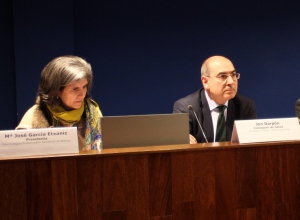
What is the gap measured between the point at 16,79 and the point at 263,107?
2258mm

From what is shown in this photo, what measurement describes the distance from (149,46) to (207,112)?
52.4 inches

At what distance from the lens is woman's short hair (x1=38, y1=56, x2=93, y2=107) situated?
2.09 m

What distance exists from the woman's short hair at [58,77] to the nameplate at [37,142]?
0.70m

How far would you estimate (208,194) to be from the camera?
1.48 meters

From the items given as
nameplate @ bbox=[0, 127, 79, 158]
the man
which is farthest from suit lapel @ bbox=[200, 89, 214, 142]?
nameplate @ bbox=[0, 127, 79, 158]

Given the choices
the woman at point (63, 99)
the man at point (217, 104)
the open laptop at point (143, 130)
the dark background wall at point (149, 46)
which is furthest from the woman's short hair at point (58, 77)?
the dark background wall at point (149, 46)

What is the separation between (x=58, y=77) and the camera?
6.87ft

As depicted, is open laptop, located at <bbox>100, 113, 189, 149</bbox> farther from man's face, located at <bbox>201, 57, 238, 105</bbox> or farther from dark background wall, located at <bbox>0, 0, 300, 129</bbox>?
dark background wall, located at <bbox>0, 0, 300, 129</bbox>

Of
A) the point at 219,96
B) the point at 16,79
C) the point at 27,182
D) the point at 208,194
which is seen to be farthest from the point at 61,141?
the point at 16,79

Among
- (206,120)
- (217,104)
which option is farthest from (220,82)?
(206,120)

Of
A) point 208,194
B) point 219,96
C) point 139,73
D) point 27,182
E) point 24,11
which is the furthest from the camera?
point 139,73

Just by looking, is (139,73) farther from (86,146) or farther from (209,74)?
(86,146)

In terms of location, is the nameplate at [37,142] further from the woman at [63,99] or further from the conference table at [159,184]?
the woman at [63,99]

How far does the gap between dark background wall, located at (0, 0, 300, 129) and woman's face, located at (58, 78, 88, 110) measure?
1.26 meters
